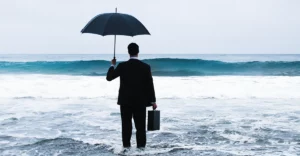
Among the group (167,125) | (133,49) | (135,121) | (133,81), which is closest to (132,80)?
(133,81)

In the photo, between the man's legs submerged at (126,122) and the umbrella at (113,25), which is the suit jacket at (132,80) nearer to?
the man's legs submerged at (126,122)

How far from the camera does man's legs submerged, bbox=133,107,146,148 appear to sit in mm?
4787

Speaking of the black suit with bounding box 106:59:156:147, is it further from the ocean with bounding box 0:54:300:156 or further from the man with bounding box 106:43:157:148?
the ocean with bounding box 0:54:300:156

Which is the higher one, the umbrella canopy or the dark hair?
the umbrella canopy

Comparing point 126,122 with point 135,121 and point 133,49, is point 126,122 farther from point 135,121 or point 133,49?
point 133,49

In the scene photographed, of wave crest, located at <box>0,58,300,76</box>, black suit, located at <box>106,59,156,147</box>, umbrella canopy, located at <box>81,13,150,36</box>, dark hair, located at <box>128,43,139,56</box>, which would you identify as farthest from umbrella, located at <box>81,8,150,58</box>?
wave crest, located at <box>0,58,300,76</box>

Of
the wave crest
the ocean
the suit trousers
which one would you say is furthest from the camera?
the wave crest

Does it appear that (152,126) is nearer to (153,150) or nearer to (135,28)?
(153,150)

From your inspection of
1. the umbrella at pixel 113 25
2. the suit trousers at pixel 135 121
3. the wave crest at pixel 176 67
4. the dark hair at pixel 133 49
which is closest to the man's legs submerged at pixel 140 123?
the suit trousers at pixel 135 121

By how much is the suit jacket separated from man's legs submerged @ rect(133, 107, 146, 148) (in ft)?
0.48

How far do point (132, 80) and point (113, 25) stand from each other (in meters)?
0.70

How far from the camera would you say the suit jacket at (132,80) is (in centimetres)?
463

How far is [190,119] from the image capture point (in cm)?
771

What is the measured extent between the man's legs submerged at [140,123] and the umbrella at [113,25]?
928mm
